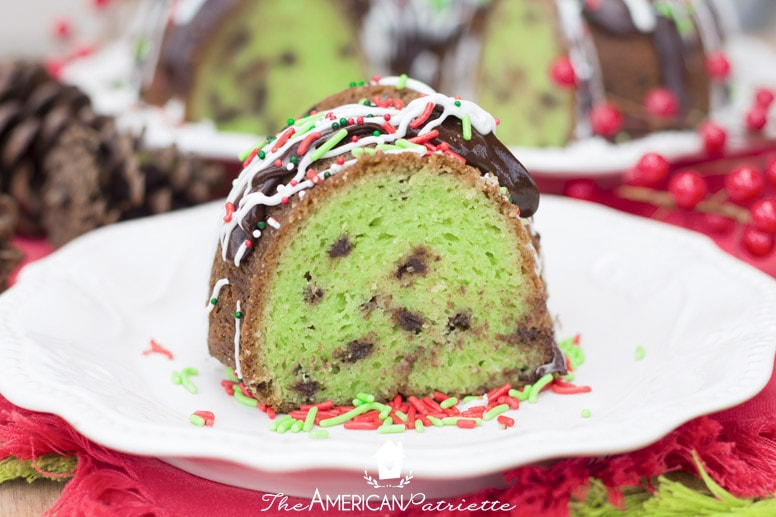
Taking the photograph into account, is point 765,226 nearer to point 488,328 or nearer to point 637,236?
point 637,236

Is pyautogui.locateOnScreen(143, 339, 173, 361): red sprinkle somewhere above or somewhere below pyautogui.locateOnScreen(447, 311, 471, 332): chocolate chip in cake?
below

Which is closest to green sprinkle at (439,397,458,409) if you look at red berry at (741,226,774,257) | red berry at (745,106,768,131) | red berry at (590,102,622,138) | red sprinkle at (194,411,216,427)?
red sprinkle at (194,411,216,427)

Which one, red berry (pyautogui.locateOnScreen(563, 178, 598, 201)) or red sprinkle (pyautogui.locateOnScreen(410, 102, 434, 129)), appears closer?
red sprinkle (pyautogui.locateOnScreen(410, 102, 434, 129))

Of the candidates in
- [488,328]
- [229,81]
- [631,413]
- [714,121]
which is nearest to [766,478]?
[631,413]

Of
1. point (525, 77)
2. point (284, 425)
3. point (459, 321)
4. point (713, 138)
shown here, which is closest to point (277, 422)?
point (284, 425)

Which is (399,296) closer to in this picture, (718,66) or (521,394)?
(521,394)

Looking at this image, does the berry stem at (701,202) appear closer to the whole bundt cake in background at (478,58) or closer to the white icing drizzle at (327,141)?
the whole bundt cake in background at (478,58)

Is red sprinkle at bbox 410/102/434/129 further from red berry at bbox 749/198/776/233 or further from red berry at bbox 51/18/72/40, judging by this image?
red berry at bbox 51/18/72/40
